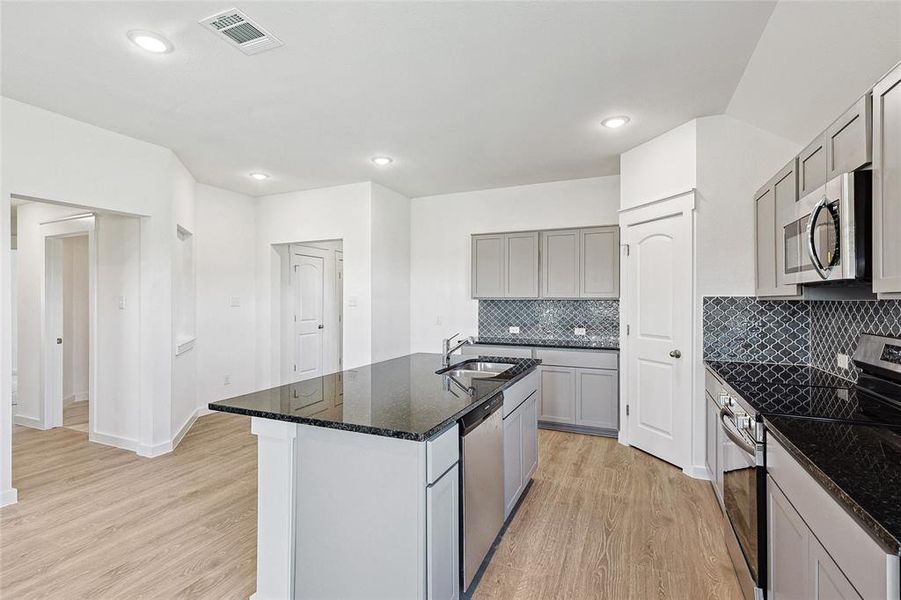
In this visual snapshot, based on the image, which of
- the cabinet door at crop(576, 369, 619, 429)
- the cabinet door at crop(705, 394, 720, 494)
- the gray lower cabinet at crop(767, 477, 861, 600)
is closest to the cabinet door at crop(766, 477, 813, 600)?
the gray lower cabinet at crop(767, 477, 861, 600)

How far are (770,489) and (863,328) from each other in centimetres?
130

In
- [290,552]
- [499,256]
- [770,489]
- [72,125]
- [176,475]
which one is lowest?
[176,475]

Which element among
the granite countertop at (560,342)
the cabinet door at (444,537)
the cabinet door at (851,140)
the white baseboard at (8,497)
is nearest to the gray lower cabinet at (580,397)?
the granite countertop at (560,342)

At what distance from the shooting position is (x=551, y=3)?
6.57 feet

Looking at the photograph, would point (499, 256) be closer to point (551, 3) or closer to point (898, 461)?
point (551, 3)

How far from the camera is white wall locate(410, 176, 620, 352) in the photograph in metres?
4.84

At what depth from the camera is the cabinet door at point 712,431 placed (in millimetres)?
2682

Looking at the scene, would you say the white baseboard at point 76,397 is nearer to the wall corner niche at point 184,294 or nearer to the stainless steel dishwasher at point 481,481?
the wall corner niche at point 184,294

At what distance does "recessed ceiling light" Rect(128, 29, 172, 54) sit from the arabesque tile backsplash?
12.3ft

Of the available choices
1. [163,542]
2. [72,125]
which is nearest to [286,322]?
[72,125]

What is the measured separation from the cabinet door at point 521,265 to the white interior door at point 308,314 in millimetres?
2824

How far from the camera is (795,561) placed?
1371mm

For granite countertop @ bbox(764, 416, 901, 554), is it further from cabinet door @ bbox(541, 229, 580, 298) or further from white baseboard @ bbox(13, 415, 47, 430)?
white baseboard @ bbox(13, 415, 47, 430)

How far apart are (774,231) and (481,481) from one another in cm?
228
